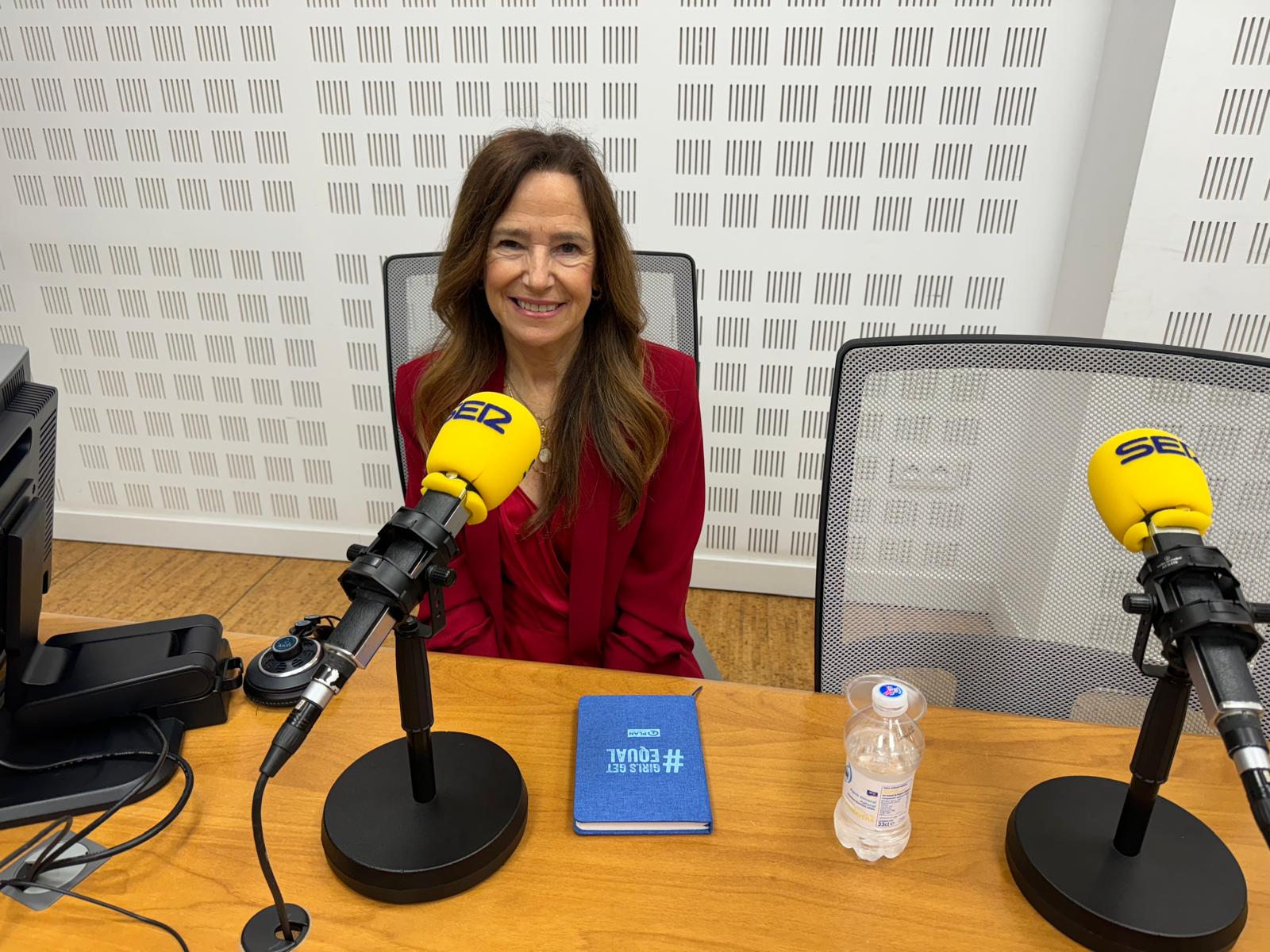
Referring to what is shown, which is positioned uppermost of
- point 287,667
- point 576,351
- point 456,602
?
point 576,351

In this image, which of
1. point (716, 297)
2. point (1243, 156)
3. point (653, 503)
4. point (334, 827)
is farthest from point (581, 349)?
point (1243, 156)

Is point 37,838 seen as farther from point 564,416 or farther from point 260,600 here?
point 260,600

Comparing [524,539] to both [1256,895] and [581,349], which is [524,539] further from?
[1256,895]

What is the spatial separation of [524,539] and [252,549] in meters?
1.89

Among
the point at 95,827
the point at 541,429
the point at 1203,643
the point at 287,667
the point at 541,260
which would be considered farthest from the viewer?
the point at 541,429

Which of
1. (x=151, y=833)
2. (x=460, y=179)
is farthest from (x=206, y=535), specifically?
(x=151, y=833)

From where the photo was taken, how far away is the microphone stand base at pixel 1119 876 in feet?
2.35

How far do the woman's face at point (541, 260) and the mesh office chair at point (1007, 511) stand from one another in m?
0.44

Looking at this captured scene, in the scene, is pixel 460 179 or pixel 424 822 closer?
pixel 424 822

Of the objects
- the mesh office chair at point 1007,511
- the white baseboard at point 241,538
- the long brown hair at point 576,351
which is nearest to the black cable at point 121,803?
the long brown hair at point 576,351

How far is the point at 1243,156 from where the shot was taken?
171 centimetres

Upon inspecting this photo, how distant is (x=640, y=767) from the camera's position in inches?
35.7

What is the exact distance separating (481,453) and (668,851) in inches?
17.1

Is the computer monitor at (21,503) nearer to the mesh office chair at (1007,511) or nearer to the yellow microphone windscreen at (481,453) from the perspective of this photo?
the yellow microphone windscreen at (481,453)
